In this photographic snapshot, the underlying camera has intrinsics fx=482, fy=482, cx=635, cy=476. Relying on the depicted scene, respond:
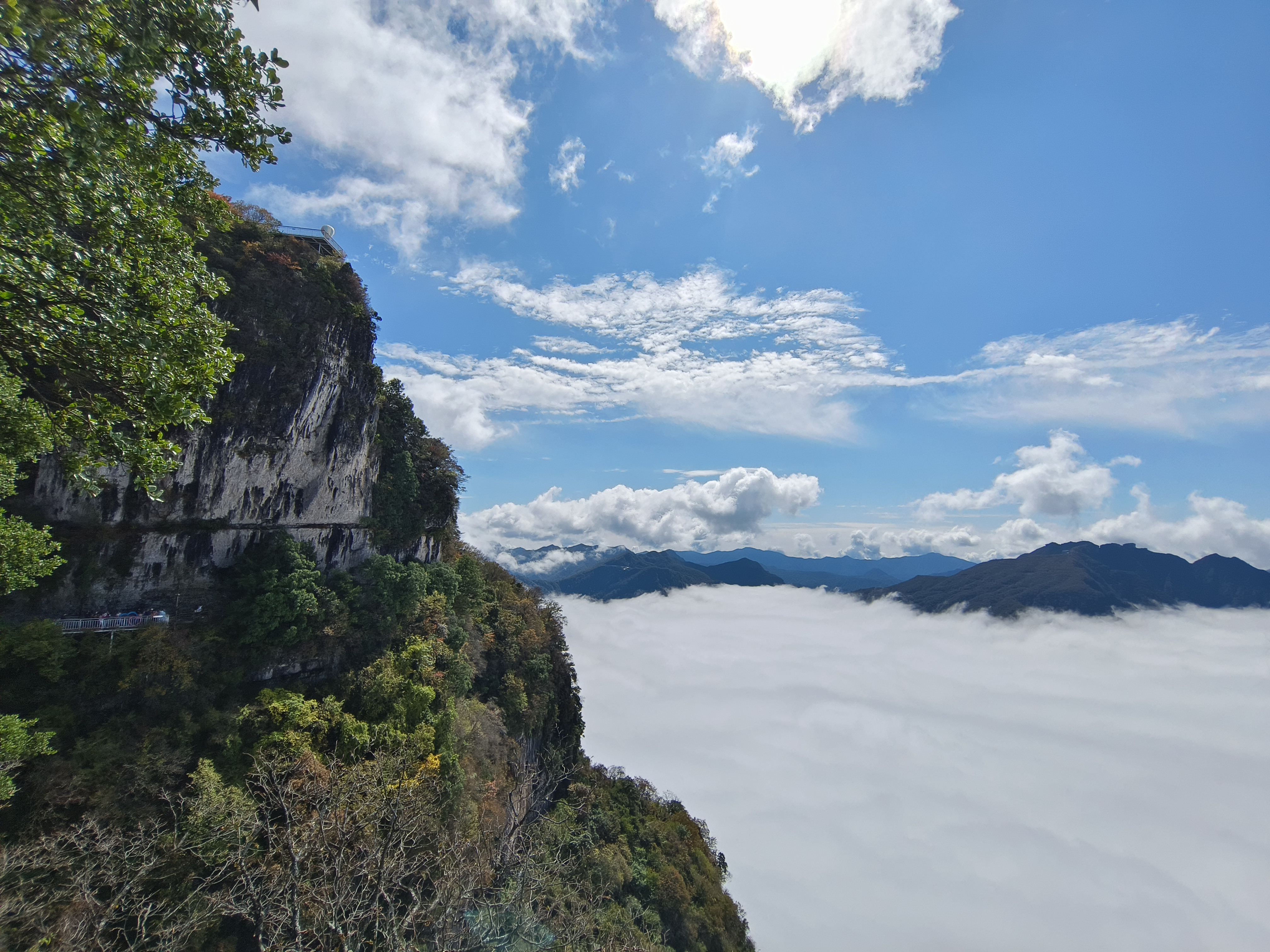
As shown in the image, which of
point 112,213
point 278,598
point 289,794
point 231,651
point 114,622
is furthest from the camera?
point 278,598

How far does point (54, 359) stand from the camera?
606 centimetres

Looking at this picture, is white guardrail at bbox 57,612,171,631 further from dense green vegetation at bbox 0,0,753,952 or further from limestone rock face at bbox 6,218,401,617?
dense green vegetation at bbox 0,0,753,952

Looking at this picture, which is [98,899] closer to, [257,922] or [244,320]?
[257,922]

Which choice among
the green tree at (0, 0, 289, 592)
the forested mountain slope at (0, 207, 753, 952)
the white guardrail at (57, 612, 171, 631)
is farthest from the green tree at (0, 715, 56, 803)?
the green tree at (0, 0, 289, 592)

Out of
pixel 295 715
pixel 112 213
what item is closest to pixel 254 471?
pixel 295 715

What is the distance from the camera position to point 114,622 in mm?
18859

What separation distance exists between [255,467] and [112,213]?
73.7ft

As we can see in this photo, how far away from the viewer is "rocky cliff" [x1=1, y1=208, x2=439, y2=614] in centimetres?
1917

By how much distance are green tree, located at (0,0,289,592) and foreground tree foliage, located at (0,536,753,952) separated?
9078 mm

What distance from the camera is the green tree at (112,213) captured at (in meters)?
4.76

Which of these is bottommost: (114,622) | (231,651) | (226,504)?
(231,651)

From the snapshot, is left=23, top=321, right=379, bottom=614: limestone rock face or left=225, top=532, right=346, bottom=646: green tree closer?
left=23, top=321, right=379, bottom=614: limestone rock face

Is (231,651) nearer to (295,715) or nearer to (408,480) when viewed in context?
(295,715)

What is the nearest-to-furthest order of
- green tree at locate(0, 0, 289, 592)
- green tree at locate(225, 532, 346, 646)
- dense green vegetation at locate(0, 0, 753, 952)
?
green tree at locate(0, 0, 289, 592) → dense green vegetation at locate(0, 0, 753, 952) → green tree at locate(225, 532, 346, 646)
